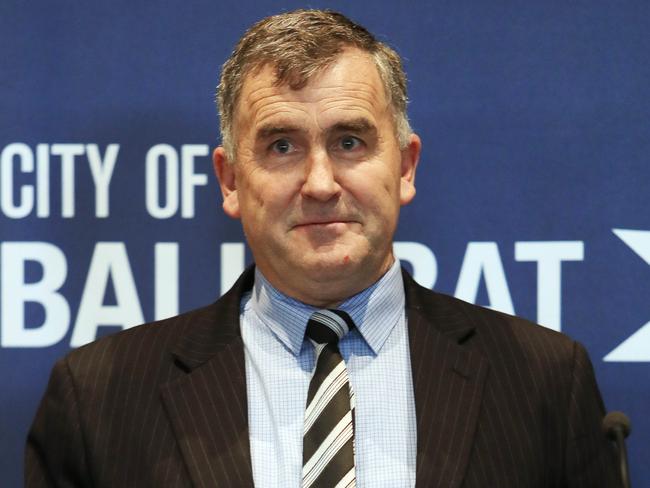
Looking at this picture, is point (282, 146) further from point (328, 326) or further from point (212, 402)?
point (212, 402)

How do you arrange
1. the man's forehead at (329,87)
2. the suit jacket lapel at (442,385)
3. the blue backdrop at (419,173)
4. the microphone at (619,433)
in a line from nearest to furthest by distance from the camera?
the microphone at (619,433) < the suit jacket lapel at (442,385) < the man's forehead at (329,87) < the blue backdrop at (419,173)

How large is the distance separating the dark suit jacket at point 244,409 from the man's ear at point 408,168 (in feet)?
0.55

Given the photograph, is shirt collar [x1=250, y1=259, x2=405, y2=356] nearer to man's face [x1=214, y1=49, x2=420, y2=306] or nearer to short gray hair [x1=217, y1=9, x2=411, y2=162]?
man's face [x1=214, y1=49, x2=420, y2=306]

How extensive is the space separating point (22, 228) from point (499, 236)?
0.93 metres

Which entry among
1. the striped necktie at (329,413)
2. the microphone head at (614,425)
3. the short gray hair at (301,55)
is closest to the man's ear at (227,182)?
the short gray hair at (301,55)

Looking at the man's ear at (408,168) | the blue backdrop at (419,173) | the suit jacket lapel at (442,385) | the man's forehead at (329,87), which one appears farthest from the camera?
the blue backdrop at (419,173)

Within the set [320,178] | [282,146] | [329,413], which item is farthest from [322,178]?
[329,413]

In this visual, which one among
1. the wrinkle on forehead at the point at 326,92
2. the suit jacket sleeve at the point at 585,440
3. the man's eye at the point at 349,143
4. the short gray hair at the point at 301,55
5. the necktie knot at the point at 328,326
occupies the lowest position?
the suit jacket sleeve at the point at 585,440

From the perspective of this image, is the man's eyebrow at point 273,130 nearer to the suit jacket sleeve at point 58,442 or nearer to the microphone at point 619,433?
the suit jacket sleeve at point 58,442

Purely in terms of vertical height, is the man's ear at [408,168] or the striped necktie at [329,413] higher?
the man's ear at [408,168]

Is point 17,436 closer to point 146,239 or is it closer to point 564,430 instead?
point 146,239

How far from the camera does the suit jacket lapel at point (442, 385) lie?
5.00 feet

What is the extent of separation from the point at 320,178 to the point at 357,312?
0.75ft

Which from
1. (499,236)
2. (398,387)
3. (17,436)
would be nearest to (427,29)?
(499,236)
